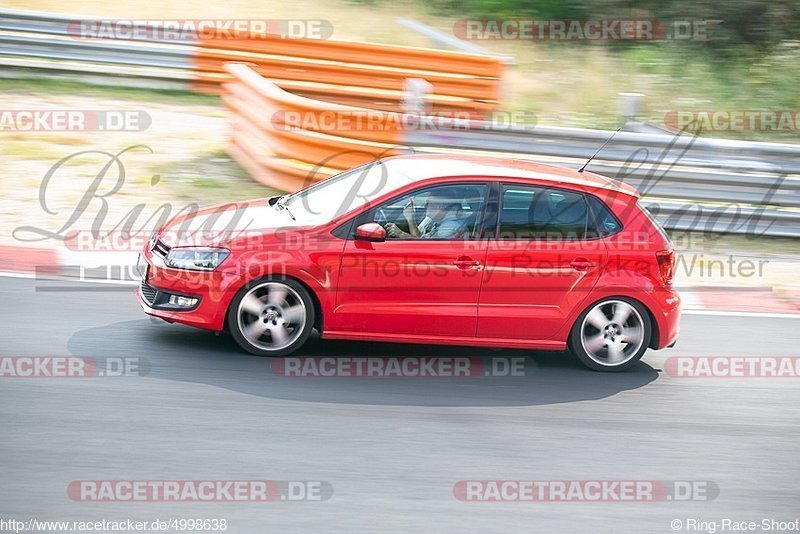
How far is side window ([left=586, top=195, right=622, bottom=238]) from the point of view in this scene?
26.3ft

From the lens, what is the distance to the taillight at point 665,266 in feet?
26.4

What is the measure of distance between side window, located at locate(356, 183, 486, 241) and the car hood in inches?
28.2

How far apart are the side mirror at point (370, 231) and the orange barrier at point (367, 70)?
734cm

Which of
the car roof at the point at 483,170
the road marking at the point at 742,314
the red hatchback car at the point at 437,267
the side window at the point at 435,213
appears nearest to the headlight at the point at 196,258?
the red hatchback car at the point at 437,267

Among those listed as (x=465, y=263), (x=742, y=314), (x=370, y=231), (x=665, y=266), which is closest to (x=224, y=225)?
(x=370, y=231)

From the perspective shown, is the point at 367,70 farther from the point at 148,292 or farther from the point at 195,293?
the point at 195,293

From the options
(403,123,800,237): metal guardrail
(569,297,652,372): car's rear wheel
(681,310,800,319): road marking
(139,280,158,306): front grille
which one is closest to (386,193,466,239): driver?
(569,297,652,372): car's rear wheel

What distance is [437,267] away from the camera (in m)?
7.70

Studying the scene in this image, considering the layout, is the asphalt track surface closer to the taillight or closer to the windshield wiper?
the taillight

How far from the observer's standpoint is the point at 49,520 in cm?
527

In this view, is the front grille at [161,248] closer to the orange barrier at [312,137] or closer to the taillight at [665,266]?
the taillight at [665,266]

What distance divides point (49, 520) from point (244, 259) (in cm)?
272

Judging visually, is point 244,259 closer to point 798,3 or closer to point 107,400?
point 107,400

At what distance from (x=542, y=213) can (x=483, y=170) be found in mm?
563
